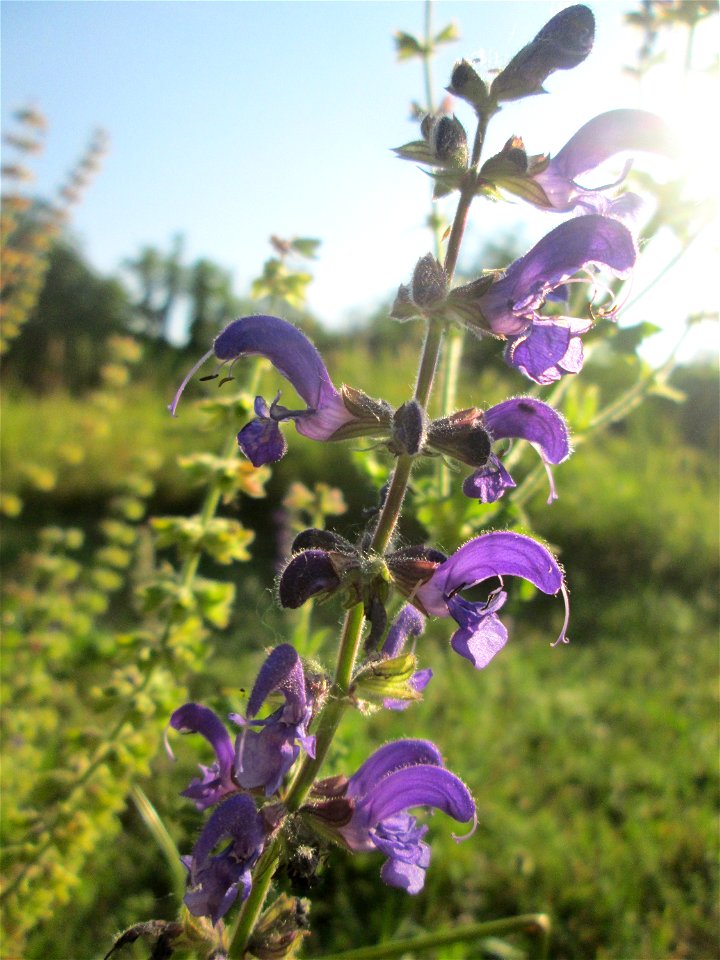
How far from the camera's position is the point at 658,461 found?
31.0ft

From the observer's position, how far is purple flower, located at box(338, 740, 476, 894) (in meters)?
1.30

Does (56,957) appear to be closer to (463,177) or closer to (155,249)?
(463,177)

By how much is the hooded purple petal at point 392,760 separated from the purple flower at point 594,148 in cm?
97

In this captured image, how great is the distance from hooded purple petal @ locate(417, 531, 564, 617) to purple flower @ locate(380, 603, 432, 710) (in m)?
0.15

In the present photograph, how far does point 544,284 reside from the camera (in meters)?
1.22

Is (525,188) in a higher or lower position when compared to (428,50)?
lower

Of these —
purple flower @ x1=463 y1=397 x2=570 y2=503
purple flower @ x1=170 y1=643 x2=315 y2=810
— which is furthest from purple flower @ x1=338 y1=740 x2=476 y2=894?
purple flower @ x1=463 y1=397 x2=570 y2=503

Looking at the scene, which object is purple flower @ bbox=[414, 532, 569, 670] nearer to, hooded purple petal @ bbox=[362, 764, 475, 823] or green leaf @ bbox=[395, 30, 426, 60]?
hooded purple petal @ bbox=[362, 764, 475, 823]

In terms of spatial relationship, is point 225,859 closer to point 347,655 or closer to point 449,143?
point 347,655

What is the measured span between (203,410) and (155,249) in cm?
1928

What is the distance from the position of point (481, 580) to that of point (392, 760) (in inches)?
14.8

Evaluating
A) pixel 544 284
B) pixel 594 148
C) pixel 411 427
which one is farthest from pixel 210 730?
pixel 594 148

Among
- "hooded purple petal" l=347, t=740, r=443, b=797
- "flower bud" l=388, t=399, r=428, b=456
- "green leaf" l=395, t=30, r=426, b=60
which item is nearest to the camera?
"flower bud" l=388, t=399, r=428, b=456

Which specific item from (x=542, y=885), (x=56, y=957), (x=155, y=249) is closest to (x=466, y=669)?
(x=542, y=885)
